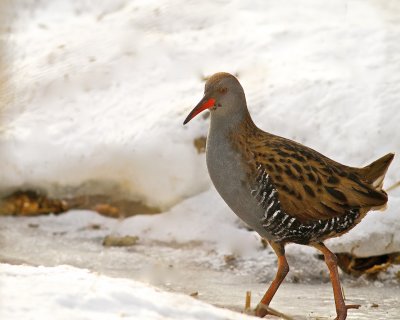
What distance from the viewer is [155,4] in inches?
398

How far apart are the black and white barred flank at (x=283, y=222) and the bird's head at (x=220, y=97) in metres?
0.50

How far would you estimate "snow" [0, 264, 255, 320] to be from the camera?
13.0 feet

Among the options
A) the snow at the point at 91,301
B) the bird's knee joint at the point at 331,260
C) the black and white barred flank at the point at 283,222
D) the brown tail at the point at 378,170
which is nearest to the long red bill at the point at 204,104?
the black and white barred flank at the point at 283,222

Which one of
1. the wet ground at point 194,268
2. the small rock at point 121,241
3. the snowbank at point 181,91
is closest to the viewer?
the wet ground at point 194,268

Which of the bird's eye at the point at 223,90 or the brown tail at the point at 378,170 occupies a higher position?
the bird's eye at the point at 223,90

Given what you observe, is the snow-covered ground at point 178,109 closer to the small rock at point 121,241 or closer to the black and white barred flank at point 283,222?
the small rock at point 121,241

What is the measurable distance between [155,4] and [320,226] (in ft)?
16.0

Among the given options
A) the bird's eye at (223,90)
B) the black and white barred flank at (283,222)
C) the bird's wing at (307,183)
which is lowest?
the black and white barred flank at (283,222)

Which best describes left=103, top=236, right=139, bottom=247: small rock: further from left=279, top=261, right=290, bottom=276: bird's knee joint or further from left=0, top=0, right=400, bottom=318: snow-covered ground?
left=279, top=261, right=290, bottom=276: bird's knee joint

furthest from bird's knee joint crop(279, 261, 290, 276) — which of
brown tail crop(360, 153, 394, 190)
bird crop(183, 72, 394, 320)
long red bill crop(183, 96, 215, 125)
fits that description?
long red bill crop(183, 96, 215, 125)

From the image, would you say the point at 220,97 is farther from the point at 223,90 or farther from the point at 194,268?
the point at 194,268

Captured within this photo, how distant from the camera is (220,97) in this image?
6109mm

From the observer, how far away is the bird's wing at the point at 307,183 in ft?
19.0

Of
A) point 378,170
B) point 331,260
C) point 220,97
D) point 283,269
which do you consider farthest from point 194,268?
point 378,170
